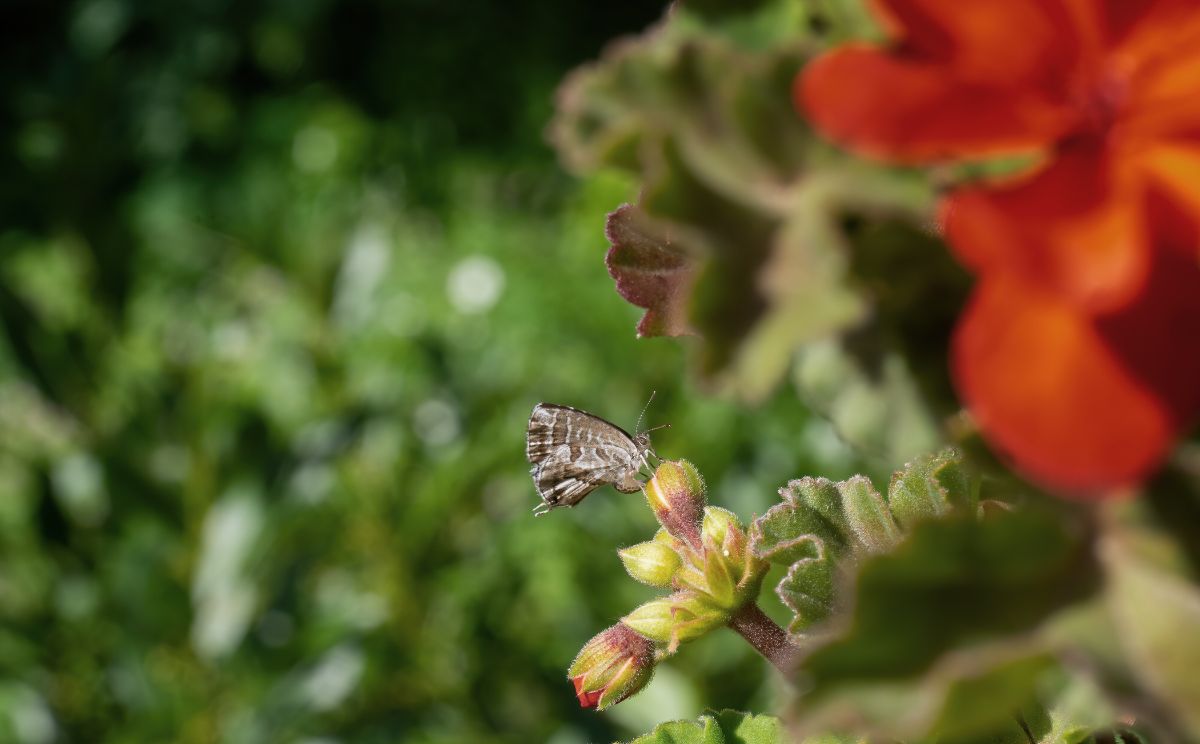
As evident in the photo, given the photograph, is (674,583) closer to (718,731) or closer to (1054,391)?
(718,731)

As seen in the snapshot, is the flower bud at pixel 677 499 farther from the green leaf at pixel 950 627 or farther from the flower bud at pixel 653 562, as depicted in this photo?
the green leaf at pixel 950 627

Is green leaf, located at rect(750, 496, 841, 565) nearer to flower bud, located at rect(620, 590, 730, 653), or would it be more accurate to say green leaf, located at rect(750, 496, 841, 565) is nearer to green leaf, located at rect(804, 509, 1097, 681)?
flower bud, located at rect(620, 590, 730, 653)

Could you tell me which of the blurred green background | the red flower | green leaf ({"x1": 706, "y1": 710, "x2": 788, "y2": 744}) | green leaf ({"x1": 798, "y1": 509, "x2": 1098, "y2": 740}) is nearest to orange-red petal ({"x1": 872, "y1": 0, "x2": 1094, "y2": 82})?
the red flower

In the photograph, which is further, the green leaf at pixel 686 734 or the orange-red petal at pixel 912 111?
the green leaf at pixel 686 734

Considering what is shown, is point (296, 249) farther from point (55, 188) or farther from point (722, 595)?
point (722, 595)

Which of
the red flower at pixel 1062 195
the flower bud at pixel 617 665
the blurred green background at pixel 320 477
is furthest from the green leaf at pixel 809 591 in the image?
the blurred green background at pixel 320 477

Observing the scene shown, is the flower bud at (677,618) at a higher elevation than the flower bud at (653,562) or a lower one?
lower
